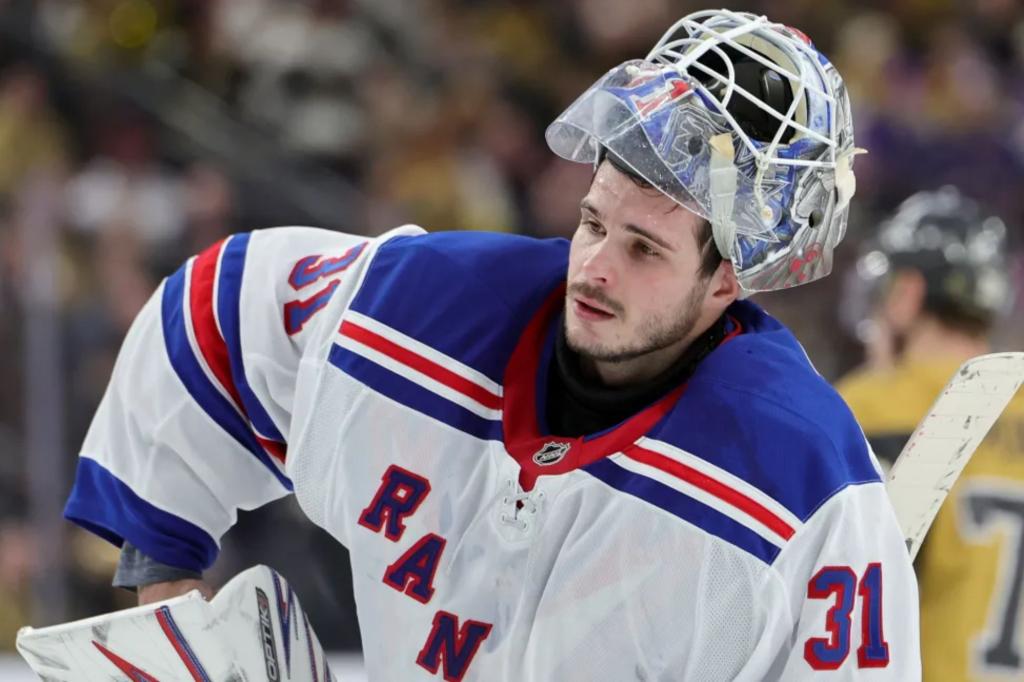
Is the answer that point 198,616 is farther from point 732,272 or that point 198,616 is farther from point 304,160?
point 304,160

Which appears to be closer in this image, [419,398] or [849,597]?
[849,597]

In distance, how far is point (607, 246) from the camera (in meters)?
1.70

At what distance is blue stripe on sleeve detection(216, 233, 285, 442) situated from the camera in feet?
6.39

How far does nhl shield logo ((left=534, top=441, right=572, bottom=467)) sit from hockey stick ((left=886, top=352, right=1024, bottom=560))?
1.62 ft

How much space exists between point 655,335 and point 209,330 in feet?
1.99

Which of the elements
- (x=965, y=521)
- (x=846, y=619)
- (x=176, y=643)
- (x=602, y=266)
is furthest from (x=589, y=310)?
(x=965, y=521)

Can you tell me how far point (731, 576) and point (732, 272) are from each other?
36cm

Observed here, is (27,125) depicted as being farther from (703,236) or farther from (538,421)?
(703,236)

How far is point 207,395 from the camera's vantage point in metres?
1.96

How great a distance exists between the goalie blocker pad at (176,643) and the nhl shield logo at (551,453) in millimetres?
421

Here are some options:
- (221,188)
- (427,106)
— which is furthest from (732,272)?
(427,106)

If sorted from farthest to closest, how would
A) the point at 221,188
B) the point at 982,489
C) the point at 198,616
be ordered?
the point at 221,188 < the point at 982,489 < the point at 198,616

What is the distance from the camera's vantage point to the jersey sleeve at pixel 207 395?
6.35 feet

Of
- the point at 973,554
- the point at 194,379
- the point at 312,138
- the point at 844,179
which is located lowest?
the point at 973,554
